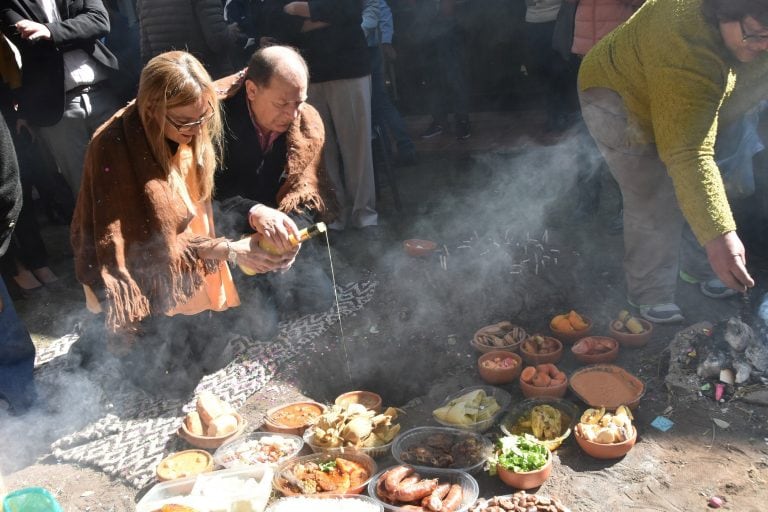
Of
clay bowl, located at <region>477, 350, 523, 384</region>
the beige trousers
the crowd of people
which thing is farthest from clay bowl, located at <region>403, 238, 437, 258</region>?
clay bowl, located at <region>477, 350, 523, 384</region>

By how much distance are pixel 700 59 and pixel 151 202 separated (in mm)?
2998

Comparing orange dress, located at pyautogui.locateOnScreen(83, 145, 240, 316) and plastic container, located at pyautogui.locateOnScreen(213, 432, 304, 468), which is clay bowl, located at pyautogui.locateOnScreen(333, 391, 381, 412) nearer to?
plastic container, located at pyautogui.locateOnScreen(213, 432, 304, 468)

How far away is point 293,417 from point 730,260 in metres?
2.51

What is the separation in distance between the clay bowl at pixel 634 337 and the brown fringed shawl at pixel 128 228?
2.76m

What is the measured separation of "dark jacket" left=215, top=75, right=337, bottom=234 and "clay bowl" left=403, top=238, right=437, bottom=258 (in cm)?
107

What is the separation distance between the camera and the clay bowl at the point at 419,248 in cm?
558

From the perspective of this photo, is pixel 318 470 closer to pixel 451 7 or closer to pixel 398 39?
pixel 451 7

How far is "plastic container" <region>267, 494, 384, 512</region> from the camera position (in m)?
3.08

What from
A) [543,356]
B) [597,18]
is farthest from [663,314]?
[597,18]

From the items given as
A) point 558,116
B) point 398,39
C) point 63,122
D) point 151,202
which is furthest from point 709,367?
point 398,39

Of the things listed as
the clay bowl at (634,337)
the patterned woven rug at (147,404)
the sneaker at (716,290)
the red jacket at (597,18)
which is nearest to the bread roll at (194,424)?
the patterned woven rug at (147,404)

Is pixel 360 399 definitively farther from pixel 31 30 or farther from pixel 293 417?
pixel 31 30

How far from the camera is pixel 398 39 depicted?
9344mm

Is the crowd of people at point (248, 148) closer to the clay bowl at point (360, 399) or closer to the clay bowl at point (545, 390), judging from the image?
the clay bowl at point (360, 399)
